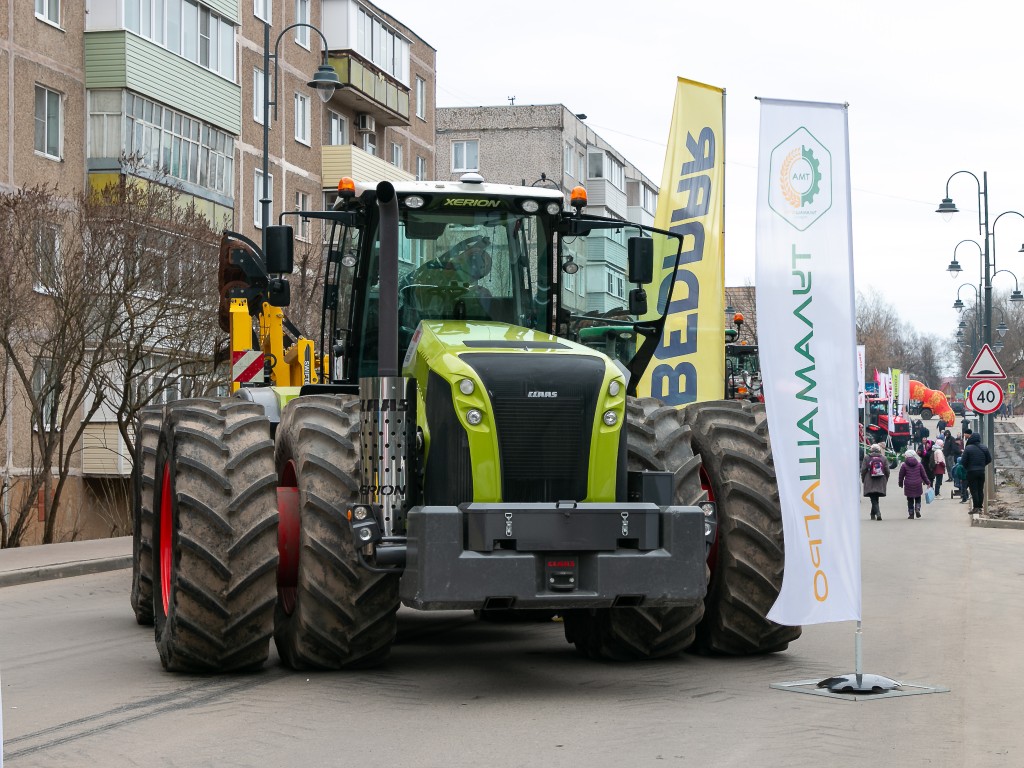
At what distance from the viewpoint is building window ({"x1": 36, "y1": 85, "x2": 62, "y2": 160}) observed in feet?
109

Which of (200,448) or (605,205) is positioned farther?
(605,205)

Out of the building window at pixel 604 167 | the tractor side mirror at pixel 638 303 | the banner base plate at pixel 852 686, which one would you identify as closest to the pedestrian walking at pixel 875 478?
the tractor side mirror at pixel 638 303

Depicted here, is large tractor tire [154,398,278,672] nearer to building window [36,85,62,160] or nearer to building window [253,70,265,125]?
building window [36,85,62,160]

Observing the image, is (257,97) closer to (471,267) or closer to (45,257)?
(45,257)

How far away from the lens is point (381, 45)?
5294 centimetres

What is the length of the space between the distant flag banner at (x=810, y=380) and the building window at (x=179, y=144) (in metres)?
25.3

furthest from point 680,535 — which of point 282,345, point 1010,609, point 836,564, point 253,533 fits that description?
point 282,345

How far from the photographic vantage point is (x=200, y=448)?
9531 mm

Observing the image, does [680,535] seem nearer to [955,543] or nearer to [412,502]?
[412,502]

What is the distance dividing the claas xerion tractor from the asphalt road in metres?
0.43

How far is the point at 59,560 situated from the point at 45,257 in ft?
20.1

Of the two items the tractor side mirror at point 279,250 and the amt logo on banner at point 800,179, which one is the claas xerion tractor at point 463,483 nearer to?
the tractor side mirror at point 279,250

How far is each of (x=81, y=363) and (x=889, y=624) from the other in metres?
15.2

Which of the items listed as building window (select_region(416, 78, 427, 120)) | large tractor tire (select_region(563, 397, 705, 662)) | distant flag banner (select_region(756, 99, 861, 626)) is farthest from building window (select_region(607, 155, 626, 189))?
distant flag banner (select_region(756, 99, 861, 626))
